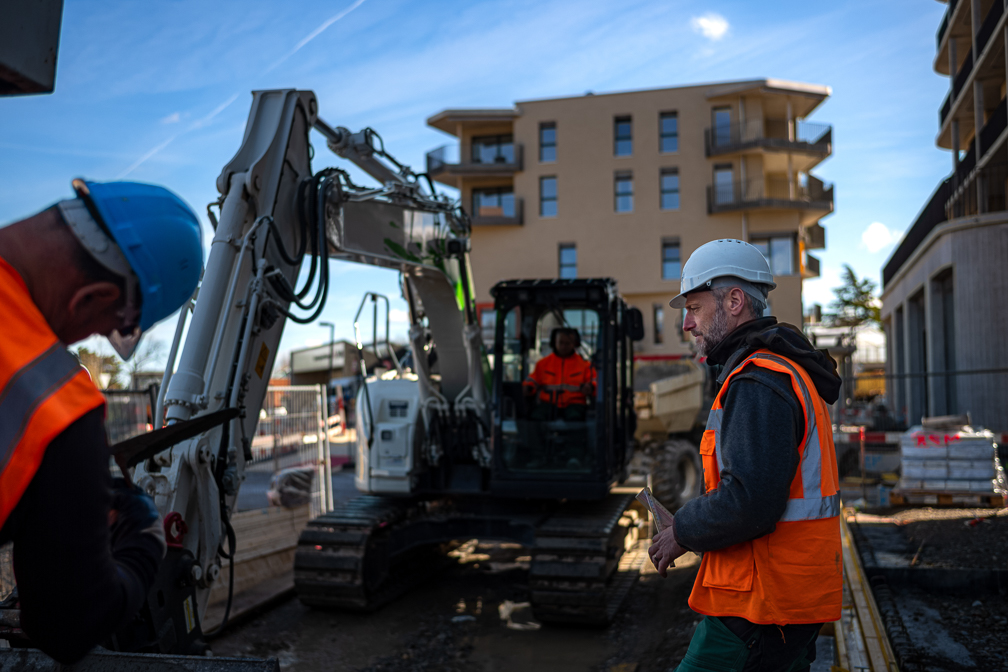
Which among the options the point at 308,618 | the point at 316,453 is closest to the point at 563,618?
the point at 308,618

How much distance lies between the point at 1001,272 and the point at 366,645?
1669 centimetres

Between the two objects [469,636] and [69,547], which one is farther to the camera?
[469,636]

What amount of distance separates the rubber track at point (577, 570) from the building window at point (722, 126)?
31.1 m

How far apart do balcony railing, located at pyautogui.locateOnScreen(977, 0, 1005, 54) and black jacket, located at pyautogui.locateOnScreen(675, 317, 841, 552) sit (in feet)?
69.5

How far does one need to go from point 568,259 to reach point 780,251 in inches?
365

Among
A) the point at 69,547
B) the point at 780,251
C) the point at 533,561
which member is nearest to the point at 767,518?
the point at 69,547

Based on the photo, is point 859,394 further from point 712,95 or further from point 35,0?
point 35,0

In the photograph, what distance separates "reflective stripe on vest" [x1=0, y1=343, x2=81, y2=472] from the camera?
1403mm

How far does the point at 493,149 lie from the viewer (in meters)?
39.2

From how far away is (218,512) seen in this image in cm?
446

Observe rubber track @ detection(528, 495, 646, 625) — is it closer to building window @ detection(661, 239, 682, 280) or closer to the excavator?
the excavator

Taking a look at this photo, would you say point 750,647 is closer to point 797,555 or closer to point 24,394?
point 797,555

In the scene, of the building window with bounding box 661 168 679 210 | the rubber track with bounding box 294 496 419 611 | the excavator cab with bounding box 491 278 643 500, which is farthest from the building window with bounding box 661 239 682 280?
the rubber track with bounding box 294 496 419 611

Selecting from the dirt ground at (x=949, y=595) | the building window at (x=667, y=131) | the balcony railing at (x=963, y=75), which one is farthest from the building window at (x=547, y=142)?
the dirt ground at (x=949, y=595)
